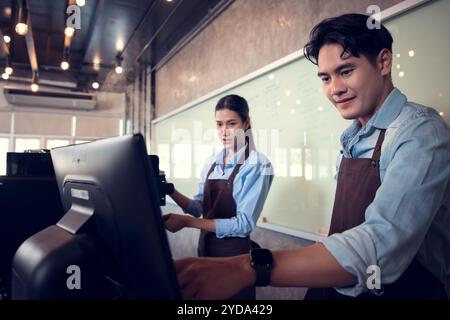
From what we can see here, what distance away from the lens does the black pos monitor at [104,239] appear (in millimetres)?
512

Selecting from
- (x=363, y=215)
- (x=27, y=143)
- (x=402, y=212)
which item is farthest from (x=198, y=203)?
(x=27, y=143)

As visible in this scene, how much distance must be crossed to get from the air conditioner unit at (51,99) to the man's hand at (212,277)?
6839mm

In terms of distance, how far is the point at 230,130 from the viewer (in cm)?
207

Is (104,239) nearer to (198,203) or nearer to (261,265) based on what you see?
(261,265)

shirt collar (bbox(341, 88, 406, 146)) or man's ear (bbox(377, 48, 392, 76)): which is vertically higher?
man's ear (bbox(377, 48, 392, 76))

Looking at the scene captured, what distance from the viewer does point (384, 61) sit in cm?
102

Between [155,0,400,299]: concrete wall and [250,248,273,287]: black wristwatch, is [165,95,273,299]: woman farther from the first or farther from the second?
[250,248,273,287]: black wristwatch

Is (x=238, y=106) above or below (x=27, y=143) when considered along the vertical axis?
below

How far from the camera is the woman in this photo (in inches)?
71.7

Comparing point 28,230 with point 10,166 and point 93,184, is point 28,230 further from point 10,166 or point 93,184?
point 93,184

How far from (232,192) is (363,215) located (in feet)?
3.34

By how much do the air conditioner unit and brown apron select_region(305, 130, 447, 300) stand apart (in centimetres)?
655

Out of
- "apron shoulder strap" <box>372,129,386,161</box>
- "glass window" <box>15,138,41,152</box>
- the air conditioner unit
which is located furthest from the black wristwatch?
"glass window" <box>15,138,41,152</box>

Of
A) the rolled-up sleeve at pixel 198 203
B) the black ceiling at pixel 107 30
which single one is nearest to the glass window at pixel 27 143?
the black ceiling at pixel 107 30
